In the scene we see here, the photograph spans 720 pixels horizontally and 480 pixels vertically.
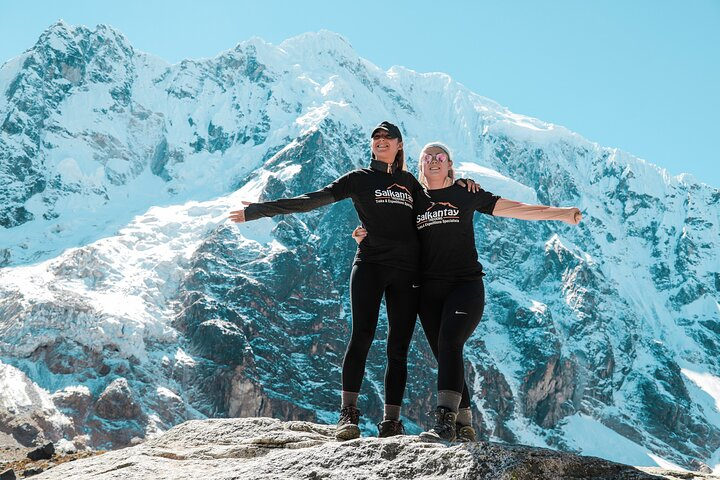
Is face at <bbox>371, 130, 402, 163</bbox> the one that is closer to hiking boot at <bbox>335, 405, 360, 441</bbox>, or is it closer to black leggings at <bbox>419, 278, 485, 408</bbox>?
black leggings at <bbox>419, 278, 485, 408</bbox>

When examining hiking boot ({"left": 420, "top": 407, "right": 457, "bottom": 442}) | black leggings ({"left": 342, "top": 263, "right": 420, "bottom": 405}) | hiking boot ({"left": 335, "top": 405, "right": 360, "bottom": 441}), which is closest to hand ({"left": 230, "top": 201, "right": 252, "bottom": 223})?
black leggings ({"left": 342, "top": 263, "right": 420, "bottom": 405})

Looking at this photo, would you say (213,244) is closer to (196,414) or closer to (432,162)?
(196,414)

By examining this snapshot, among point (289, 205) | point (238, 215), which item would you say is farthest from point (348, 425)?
point (238, 215)

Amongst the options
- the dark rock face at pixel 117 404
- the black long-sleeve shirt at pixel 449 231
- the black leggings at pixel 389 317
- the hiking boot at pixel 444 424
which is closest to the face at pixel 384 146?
the black long-sleeve shirt at pixel 449 231

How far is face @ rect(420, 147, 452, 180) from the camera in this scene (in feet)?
30.4

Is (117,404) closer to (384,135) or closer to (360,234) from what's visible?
(360,234)

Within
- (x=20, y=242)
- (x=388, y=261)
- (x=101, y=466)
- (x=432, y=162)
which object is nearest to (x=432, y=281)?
(x=388, y=261)

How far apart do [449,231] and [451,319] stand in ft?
3.59

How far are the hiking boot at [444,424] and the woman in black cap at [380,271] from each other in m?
0.86

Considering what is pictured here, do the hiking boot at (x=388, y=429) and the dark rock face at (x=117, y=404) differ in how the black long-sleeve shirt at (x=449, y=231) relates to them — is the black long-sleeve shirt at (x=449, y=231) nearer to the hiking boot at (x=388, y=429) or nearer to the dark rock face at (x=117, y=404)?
the hiking boot at (x=388, y=429)

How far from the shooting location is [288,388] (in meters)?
162

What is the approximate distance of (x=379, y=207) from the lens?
364 inches

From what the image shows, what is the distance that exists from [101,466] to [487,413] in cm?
19128

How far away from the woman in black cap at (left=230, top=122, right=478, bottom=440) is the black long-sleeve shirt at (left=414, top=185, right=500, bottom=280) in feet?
0.63
